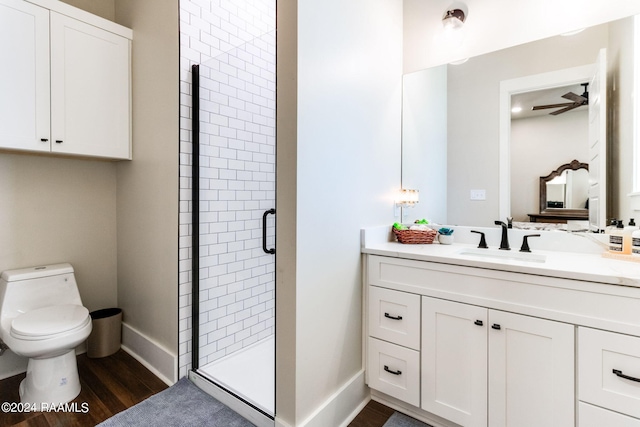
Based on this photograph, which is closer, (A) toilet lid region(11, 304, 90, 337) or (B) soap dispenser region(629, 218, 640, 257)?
(B) soap dispenser region(629, 218, 640, 257)

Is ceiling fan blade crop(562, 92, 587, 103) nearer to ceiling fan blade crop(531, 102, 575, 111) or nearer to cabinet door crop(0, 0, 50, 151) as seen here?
ceiling fan blade crop(531, 102, 575, 111)

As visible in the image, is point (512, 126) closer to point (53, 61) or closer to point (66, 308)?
point (53, 61)

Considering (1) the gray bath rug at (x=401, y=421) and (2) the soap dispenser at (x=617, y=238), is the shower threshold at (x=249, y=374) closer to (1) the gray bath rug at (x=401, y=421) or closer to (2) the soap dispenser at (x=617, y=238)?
(1) the gray bath rug at (x=401, y=421)

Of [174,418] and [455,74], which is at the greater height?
[455,74]

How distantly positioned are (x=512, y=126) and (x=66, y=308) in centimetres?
303

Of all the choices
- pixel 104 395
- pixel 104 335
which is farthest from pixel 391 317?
pixel 104 335

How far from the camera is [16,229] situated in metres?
2.04

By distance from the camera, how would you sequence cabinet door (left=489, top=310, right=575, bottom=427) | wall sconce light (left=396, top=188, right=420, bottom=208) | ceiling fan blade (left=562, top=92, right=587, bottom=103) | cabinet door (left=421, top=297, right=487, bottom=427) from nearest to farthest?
cabinet door (left=489, top=310, right=575, bottom=427), cabinet door (left=421, top=297, right=487, bottom=427), ceiling fan blade (left=562, top=92, right=587, bottom=103), wall sconce light (left=396, top=188, right=420, bottom=208)

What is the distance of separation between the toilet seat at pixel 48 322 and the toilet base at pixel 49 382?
19cm

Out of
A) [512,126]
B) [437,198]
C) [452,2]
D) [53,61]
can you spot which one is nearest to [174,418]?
[437,198]

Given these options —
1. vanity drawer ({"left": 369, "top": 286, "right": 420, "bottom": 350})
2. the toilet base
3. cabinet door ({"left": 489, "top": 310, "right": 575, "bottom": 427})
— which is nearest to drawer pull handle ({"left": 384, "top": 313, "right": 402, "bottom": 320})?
vanity drawer ({"left": 369, "top": 286, "right": 420, "bottom": 350})

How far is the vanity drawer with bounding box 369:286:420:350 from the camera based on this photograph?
63.6 inches

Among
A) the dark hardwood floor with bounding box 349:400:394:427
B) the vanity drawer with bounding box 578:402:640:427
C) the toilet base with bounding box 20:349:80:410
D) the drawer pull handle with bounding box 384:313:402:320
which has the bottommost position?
the dark hardwood floor with bounding box 349:400:394:427

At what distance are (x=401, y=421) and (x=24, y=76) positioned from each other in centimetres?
292
